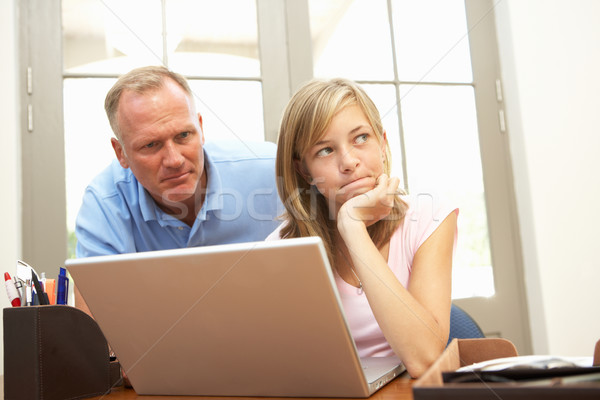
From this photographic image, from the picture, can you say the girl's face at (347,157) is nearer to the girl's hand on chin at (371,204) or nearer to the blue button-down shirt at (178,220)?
the girl's hand on chin at (371,204)

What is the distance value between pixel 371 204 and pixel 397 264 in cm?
20

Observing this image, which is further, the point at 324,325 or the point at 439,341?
the point at 439,341

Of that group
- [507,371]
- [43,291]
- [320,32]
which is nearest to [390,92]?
[320,32]

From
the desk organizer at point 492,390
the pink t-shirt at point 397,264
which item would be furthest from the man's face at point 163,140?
the desk organizer at point 492,390

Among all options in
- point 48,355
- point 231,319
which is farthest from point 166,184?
point 231,319

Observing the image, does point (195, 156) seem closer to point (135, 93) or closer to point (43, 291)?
point (135, 93)

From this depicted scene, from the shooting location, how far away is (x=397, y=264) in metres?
1.20

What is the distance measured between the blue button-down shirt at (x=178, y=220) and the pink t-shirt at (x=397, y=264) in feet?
1.36

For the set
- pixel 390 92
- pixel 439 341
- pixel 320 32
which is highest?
pixel 320 32

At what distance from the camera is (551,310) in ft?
7.01

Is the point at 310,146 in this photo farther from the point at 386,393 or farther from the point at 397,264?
the point at 386,393

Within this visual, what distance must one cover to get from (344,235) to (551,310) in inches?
59.0

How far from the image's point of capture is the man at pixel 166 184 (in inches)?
55.8

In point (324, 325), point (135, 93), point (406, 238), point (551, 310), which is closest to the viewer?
point (324, 325)
